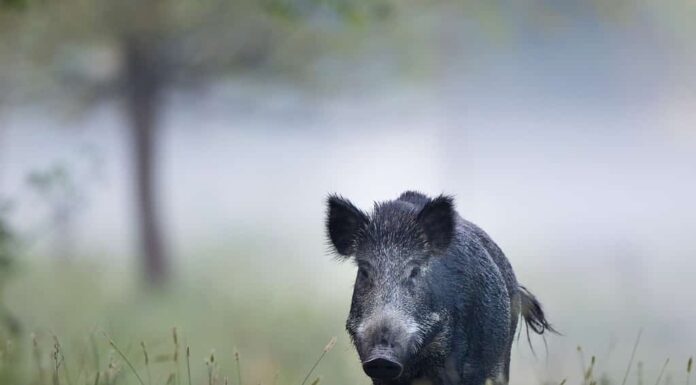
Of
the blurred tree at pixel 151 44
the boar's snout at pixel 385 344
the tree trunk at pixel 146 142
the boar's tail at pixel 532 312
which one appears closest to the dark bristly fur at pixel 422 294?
the boar's snout at pixel 385 344

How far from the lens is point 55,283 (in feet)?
51.4

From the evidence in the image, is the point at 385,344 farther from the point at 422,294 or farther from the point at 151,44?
the point at 151,44

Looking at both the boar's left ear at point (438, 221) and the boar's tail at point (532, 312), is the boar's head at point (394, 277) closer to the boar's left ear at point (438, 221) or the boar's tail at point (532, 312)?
the boar's left ear at point (438, 221)

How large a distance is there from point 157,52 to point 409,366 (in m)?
10.6

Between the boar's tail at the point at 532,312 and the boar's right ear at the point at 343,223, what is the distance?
1433mm

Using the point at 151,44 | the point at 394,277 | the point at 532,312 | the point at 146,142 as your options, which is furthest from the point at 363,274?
the point at 146,142

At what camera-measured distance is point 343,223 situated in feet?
18.9

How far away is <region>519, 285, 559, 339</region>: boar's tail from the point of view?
678 centimetres

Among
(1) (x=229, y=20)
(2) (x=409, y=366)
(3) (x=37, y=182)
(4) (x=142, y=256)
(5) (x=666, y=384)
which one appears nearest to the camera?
(5) (x=666, y=384)

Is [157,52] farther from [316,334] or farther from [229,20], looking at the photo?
[316,334]

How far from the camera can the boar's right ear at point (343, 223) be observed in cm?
568

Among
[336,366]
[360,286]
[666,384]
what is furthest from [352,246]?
[336,366]

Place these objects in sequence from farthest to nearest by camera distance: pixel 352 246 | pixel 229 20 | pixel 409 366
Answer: pixel 229 20, pixel 352 246, pixel 409 366

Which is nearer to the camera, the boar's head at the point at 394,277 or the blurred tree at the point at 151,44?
the boar's head at the point at 394,277
